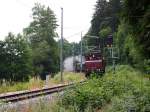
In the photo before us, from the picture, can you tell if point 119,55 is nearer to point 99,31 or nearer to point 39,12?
point 99,31

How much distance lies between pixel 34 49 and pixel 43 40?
105 inches

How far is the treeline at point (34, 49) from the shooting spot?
302ft

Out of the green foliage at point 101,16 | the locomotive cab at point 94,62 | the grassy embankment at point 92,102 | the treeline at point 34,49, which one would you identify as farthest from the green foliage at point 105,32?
the grassy embankment at point 92,102

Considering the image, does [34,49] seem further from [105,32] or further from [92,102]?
[92,102]

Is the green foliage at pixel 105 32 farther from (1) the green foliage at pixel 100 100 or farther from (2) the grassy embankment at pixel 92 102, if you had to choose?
(2) the grassy embankment at pixel 92 102

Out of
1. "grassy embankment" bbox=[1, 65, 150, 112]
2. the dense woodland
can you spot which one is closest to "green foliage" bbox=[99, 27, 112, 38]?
the dense woodland

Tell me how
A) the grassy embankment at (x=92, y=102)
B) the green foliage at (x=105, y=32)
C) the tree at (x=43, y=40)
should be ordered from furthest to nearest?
the tree at (x=43, y=40) < the green foliage at (x=105, y=32) < the grassy embankment at (x=92, y=102)

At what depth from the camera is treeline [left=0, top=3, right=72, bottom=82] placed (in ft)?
302

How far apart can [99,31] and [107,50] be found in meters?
15.7

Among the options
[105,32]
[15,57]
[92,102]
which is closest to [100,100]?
[92,102]

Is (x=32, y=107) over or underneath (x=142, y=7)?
underneath

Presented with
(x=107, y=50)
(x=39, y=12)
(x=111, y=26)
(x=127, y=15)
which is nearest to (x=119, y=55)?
(x=107, y=50)

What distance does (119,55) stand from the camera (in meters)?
73.3

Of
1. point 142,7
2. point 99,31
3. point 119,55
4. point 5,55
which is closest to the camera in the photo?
point 142,7
